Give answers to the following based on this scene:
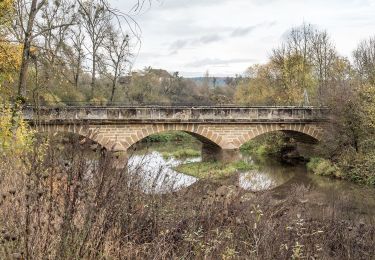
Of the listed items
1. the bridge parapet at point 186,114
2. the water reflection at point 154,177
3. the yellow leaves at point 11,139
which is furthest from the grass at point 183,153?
the water reflection at point 154,177

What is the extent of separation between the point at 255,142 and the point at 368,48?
11.3 m

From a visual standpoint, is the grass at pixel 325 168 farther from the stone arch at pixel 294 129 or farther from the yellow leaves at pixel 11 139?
the yellow leaves at pixel 11 139

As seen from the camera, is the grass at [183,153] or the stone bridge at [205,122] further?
the grass at [183,153]

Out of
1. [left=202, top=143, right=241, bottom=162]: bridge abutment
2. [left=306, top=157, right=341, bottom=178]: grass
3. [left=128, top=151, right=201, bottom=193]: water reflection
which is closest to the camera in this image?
[left=128, top=151, right=201, bottom=193]: water reflection

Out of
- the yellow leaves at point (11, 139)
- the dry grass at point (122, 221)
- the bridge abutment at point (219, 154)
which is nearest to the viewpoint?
the dry grass at point (122, 221)

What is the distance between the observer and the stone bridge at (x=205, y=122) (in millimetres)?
18719

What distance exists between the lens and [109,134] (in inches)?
745

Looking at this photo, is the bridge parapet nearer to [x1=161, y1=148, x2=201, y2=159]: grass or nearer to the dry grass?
[x1=161, y1=148, x2=201, y2=159]: grass

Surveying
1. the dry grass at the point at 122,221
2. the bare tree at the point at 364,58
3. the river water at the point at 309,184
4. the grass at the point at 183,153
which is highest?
the bare tree at the point at 364,58

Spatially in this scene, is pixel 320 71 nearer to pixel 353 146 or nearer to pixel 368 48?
pixel 368 48

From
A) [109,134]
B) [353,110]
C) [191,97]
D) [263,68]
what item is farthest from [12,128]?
[191,97]

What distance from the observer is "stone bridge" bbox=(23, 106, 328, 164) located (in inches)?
737

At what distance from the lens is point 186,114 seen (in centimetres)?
1988

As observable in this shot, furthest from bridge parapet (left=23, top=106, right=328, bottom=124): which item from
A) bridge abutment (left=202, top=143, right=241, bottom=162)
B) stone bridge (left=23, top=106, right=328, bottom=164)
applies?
bridge abutment (left=202, top=143, right=241, bottom=162)
